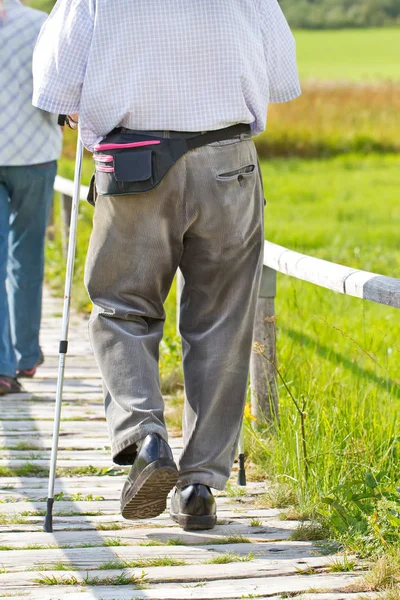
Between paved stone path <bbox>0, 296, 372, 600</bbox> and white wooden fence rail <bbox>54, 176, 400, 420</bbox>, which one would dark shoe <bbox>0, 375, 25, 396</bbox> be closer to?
paved stone path <bbox>0, 296, 372, 600</bbox>

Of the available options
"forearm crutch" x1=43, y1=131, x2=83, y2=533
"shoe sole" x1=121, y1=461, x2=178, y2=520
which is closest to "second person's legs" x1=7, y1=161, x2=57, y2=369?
"forearm crutch" x1=43, y1=131, x2=83, y2=533

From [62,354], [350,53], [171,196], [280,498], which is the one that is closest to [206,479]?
[280,498]

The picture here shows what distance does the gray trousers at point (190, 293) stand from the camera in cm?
346

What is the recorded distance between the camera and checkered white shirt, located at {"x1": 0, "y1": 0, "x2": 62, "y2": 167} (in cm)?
526

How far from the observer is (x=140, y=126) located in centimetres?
339

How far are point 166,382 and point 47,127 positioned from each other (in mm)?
1446

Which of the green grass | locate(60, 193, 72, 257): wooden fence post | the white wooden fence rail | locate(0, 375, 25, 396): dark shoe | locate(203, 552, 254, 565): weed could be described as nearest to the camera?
locate(203, 552, 254, 565): weed

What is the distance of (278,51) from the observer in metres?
3.66

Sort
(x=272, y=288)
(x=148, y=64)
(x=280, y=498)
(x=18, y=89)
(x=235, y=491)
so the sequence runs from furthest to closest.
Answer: (x=18, y=89), (x=272, y=288), (x=235, y=491), (x=280, y=498), (x=148, y=64)

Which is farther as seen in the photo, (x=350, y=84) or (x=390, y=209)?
(x=350, y=84)

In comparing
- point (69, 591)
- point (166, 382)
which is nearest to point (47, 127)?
point (166, 382)

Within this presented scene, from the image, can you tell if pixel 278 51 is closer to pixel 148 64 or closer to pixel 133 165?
pixel 148 64

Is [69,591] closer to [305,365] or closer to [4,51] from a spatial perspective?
[305,365]

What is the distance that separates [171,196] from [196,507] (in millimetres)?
1046
